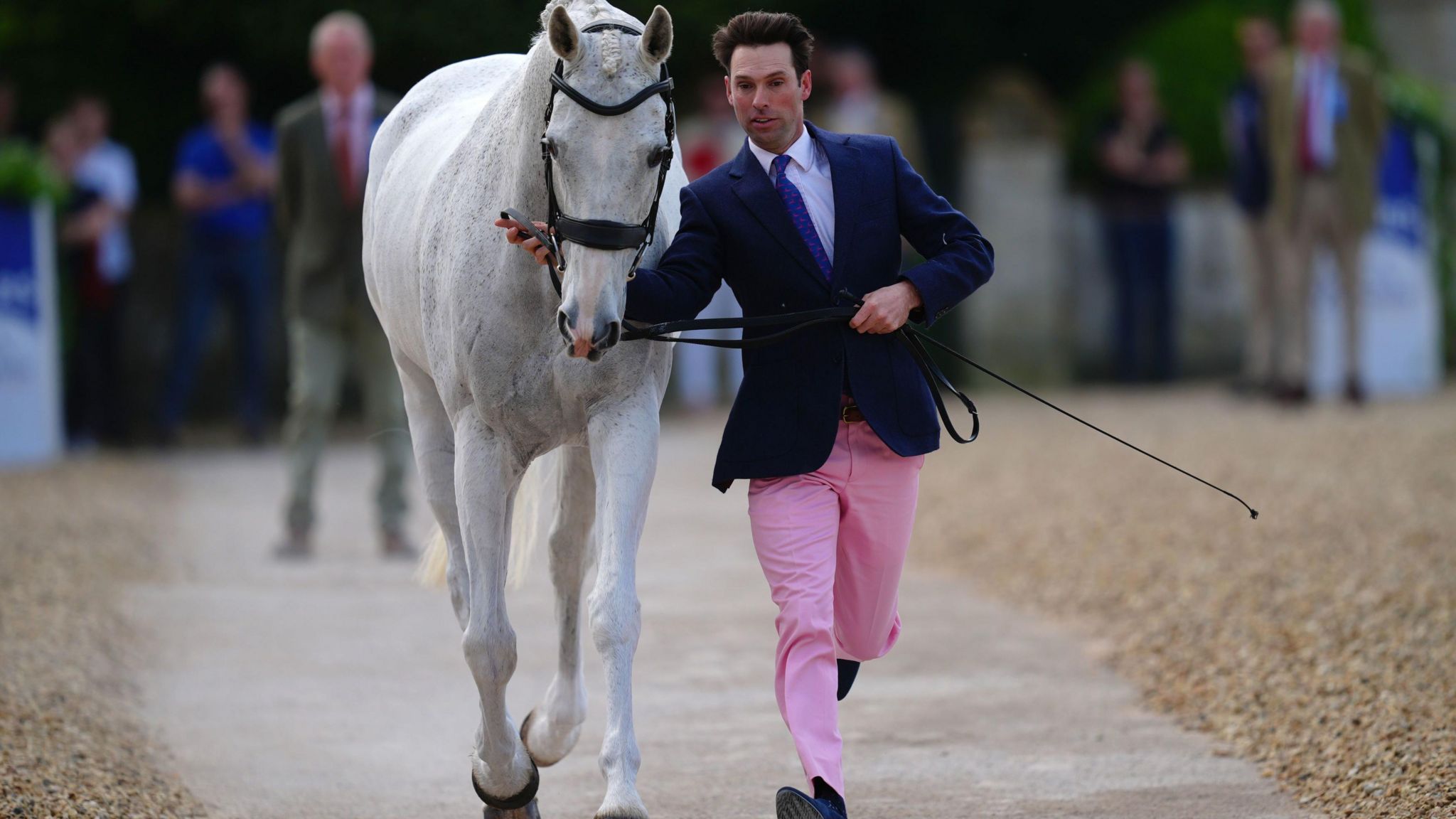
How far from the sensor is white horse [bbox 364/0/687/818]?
3.86m

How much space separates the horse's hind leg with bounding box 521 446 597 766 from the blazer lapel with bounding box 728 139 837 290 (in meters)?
0.74

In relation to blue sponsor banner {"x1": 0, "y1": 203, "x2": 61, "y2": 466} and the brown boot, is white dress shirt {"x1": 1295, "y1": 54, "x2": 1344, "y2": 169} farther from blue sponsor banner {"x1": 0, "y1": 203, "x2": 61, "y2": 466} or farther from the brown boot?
blue sponsor banner {"x1": 0, "y1": 203, "x2": 61, "y2": 466}

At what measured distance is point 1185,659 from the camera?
19.2 ft

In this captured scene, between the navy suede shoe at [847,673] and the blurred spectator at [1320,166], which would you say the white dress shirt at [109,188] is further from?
the navy suede shoe at [847,673]

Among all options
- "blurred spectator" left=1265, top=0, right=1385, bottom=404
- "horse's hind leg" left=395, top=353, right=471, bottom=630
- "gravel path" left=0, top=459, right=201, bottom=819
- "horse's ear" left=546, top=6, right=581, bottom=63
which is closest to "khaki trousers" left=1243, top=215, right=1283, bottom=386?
"blurred spectator" left=1265, top=0, right=1385, bottom=404

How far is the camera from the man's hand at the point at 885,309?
4.11 metres

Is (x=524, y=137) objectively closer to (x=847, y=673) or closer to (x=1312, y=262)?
(x=847, y=673)

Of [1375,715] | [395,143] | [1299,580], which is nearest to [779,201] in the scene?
[395,143]

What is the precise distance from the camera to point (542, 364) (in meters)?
4.27

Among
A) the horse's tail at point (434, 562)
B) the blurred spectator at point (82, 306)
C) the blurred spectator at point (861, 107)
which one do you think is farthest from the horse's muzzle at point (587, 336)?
the blurred spectator at point (861, 107)

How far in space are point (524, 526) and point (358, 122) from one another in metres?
3.67

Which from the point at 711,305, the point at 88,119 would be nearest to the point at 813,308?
the point at 88,119

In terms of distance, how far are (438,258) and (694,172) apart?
9.58 metres

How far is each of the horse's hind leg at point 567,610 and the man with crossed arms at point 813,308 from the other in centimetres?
57
